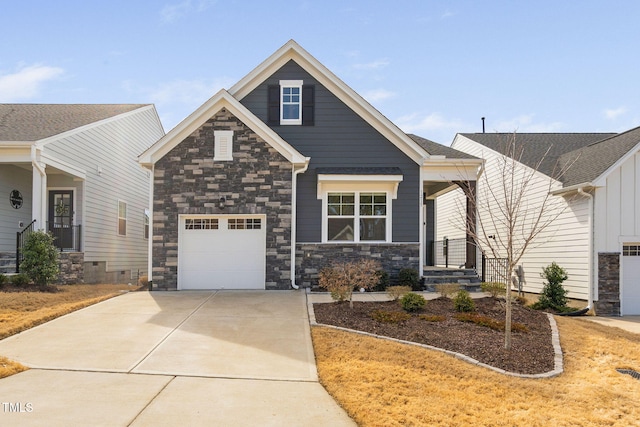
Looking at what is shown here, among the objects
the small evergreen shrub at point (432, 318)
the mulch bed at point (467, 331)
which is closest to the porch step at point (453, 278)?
the mulch bed at point (467, 331)

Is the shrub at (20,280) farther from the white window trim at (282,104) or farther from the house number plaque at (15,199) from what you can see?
the white window trim at (282,104)

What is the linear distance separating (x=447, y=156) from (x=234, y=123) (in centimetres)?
682

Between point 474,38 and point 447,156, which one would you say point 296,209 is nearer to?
point 447,156

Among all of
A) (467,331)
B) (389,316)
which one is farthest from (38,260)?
(467,331)

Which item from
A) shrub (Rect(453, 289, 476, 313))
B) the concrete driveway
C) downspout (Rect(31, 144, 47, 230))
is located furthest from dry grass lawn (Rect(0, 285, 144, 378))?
shrub (Rect(453, 289, 476, 313))

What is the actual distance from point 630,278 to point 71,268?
57.0 ft

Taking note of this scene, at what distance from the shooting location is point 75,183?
17.7 meters

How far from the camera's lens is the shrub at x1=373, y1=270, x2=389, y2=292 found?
1466 cm

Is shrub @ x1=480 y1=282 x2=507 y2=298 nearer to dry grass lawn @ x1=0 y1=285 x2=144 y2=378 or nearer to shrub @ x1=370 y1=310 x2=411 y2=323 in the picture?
shrub @ x1=370 y1=310 x2=411 y2=323

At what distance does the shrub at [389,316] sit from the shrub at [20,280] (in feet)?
31.6

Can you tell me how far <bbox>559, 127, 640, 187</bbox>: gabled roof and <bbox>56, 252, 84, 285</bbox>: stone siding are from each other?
15.9m

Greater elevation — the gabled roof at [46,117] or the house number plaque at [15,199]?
the gabled roof at [46,117]

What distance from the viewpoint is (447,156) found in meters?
16.0

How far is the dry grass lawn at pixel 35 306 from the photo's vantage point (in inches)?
364
